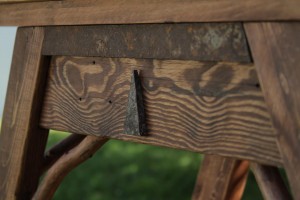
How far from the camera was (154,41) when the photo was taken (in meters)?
1.94

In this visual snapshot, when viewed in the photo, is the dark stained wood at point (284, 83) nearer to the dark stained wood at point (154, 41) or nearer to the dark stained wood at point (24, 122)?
the dark stained wood at point (154, 41)

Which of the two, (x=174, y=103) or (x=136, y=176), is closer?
(x=174, y=103)

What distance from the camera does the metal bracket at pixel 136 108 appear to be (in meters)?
1.99

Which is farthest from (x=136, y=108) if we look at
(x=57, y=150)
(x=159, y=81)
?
(x=57, y=150)

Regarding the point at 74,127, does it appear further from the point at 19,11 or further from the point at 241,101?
the point at 241,101

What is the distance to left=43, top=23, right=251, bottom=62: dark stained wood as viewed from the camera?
173 centimetres

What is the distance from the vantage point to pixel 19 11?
2.47m

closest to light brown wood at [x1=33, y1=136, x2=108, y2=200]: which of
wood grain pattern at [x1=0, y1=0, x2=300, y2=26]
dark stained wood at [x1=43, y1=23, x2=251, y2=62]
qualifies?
dark stained wood at [x1=43, y1=23, x2=251, y2=62]

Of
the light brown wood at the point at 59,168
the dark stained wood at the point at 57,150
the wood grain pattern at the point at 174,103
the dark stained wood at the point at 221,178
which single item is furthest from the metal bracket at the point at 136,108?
the dark stained wood at the point at 221,178

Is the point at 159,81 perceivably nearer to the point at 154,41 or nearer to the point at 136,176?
the point at 154,41

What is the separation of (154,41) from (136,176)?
12.7 feet

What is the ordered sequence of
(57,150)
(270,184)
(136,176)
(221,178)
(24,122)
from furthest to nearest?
(136,176) < (221,178) < (57,150) < (24,122) < (270,184)

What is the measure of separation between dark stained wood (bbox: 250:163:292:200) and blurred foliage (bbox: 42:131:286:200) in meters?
3.23

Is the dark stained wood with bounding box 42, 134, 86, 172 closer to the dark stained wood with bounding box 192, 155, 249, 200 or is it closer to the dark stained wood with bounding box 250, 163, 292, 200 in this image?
the dark stained wood with bounding box 192, 155, 249, 200
